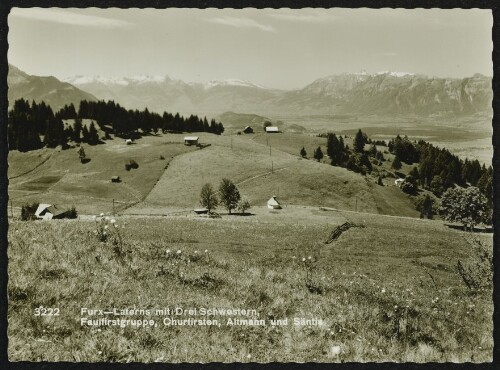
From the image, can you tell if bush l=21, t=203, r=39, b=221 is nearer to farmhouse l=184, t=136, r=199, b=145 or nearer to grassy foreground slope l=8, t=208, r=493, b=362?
Result: grassy foreground slope l=8, t=208, r=493, b=362

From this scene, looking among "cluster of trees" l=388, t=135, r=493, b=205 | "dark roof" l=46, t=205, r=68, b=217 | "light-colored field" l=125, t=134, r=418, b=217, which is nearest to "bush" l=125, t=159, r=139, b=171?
"light-colored field" l=125, t=134, r=418, b=217

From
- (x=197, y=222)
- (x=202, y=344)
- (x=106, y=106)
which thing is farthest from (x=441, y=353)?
(x=106, y=106)

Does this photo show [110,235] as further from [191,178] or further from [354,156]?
[354,156]

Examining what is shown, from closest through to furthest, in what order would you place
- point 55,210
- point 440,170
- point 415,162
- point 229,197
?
point 55,210, point 229,197, point 440,170, point 415,162

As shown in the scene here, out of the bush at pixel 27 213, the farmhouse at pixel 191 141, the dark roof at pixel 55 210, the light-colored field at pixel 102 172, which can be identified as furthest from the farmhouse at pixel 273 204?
the bush at pixel 27 213

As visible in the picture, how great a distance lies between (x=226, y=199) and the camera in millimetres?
61969

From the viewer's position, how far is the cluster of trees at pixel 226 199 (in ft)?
193

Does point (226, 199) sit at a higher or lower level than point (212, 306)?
lower

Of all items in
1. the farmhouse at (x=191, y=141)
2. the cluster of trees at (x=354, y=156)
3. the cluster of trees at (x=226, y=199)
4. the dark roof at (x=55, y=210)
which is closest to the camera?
the dark roof at (x=55, y=210)

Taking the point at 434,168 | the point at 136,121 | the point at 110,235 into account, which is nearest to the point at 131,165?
the point at 136,121

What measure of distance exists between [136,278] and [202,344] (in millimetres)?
2522

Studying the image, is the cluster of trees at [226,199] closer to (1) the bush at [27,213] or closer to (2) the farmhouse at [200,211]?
(2) the farmhouse at [200,211]

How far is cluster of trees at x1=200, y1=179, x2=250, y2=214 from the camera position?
5872 cm

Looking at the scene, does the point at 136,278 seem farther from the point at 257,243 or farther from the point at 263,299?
the point at 257,243
